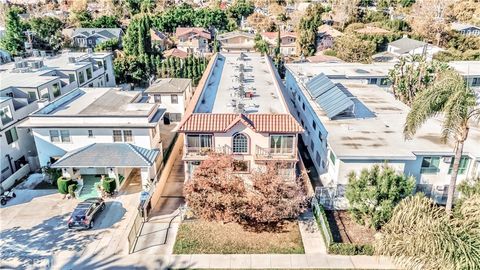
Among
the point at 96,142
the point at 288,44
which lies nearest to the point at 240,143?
the point at 96,142

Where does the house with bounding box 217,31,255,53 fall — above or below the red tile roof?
above

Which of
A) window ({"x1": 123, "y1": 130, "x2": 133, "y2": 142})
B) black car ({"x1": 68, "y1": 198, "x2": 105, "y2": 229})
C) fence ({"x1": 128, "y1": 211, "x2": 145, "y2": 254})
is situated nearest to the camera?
fence ({"x1": 128, "y1": 211, "x2": 145, "y2": 254})

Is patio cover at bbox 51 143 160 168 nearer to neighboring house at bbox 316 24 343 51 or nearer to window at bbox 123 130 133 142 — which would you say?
window at bbox 123 130 133 142

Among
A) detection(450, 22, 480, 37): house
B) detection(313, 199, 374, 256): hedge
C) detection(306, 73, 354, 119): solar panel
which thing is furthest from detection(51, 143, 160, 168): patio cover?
detection(450, 22, 480, 37): house

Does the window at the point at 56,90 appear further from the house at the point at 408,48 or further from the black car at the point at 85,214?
the house at the point at 408,48

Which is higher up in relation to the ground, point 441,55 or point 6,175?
point 441,55

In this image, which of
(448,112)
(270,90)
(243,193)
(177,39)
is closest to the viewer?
(448,112)

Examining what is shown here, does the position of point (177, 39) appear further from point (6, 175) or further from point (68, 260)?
point (68, 260)

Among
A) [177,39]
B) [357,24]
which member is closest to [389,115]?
[177,39]
